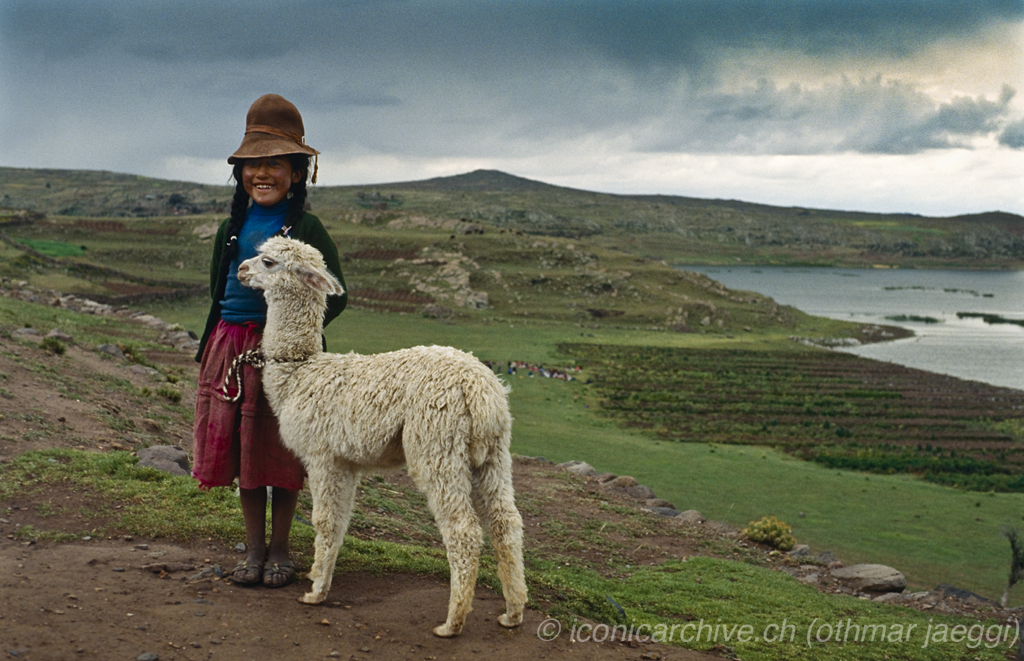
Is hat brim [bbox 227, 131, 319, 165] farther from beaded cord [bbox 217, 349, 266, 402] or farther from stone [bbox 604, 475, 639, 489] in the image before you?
stone [bbox 604, 475, 639, 489]

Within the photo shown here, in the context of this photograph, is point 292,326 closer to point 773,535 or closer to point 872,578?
point 872,578

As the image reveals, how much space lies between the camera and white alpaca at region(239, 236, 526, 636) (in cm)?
502

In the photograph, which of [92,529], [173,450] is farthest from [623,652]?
[173,450]

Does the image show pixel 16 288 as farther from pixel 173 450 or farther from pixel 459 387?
pixel 459 387

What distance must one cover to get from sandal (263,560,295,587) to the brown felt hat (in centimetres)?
329

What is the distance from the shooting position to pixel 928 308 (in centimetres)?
11419

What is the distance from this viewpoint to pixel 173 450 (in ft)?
32.8

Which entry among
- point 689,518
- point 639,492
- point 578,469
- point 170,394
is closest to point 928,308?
point 578,469

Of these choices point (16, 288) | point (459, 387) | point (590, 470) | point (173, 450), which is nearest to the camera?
point (459, 387)

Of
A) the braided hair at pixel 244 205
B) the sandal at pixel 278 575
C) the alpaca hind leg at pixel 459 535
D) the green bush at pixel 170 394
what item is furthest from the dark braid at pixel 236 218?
the green bush at pixel 170 394

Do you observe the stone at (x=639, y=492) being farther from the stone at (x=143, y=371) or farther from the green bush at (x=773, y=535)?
the stone at (x=143, y=371)

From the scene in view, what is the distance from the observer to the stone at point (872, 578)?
1293 cm

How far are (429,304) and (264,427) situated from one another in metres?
63.9

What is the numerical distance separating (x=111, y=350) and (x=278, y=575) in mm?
16607
